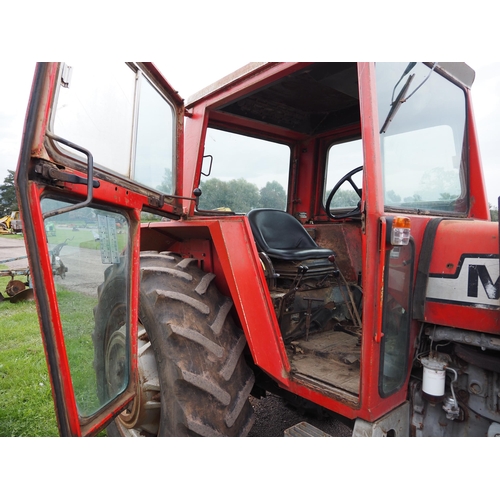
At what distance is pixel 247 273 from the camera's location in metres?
1.95

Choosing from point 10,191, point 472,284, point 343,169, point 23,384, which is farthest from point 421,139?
point 23,384

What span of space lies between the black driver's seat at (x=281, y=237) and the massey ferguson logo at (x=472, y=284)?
1.01 meters

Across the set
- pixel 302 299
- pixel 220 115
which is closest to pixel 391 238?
pixel 302 299

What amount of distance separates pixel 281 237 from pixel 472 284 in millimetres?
1463

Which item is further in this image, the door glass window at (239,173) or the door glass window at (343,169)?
the door glass window at (343,169)

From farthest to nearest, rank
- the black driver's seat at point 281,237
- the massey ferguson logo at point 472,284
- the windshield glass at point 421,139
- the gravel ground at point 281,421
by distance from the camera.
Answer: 1. the gravel ground at point 281,421
2. the black driver's seat at point 281,237
3. the windshield glass at point 421,139
4. the massey ferguson logo at point 472,284

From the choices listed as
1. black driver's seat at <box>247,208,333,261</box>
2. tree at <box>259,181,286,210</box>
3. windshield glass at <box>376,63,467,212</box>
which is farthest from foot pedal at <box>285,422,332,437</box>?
tree at <box>259,181,286,210</box>

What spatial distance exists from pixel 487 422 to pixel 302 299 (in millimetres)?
1236

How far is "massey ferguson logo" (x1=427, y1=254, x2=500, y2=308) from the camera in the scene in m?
1.44

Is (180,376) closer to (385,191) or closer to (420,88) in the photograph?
(385,191)

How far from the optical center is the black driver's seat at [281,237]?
8.19 feet

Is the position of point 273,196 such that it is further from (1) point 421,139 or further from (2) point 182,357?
(2) point 182,357

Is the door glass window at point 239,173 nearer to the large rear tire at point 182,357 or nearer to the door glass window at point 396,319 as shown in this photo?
the large rear tire at point 182,357

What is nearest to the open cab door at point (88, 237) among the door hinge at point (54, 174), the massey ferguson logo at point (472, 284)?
the door hinge at point (54, 174)
